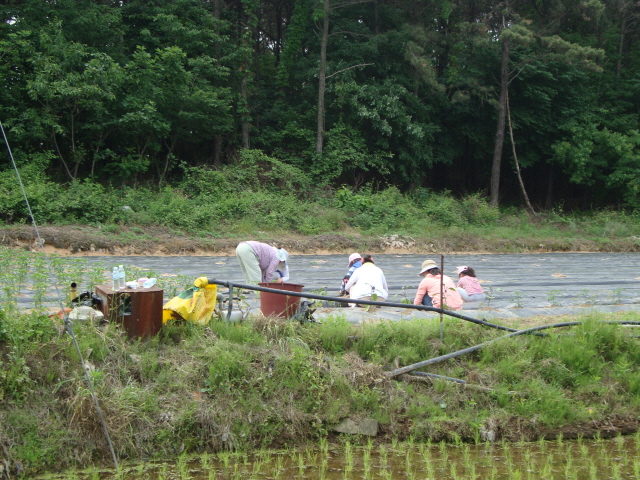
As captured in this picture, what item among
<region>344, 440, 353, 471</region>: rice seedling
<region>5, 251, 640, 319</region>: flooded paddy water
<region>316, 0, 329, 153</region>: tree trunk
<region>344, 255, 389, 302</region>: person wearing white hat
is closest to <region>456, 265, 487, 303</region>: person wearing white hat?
<region>5, 251, 640, 319</region>: flooded paddy water

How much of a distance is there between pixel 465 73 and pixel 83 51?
17121 mm

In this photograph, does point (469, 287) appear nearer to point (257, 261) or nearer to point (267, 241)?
point (257, 261)

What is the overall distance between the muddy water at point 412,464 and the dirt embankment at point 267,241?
11211 millimetres

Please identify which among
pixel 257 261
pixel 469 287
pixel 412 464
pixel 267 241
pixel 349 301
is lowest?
pixel 412 464

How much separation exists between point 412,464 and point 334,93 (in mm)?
22479

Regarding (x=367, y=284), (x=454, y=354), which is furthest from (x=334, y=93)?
(x=454, y=354)

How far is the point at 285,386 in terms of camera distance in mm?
6082

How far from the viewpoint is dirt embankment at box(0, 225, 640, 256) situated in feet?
50.3

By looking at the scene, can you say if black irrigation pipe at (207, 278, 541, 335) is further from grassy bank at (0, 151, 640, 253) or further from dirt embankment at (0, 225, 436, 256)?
grassy bank at (0, 151, 640, 253)

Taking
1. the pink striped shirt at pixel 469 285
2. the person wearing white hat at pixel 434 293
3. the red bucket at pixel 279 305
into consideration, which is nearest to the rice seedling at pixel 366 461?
the red bucket at pixel 279 305

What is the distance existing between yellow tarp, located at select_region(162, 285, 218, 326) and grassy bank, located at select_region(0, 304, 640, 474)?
0.12 m

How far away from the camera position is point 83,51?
64.4 feet

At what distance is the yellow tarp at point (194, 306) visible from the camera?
646cm

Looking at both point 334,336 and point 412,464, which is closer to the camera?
point 412,464
